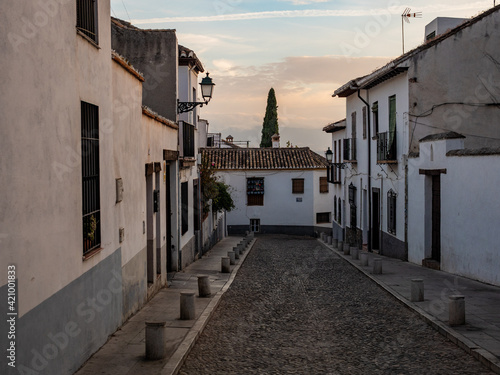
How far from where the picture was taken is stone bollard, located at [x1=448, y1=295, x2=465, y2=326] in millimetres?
9679

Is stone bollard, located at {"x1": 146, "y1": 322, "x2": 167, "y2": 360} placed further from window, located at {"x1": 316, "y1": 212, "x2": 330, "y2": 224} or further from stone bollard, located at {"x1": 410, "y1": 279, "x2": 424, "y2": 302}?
window, located at {"x1": 316, "y1": 212, "x2": 330, "y2": 224}

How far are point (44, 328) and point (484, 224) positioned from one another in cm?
1086

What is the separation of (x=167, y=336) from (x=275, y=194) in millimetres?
36905

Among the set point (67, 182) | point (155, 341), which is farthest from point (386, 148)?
point (67, 182)

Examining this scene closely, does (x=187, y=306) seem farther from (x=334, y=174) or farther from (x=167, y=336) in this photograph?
(x=334, y=174)

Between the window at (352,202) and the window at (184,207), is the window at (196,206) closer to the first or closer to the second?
the window at (184,207)

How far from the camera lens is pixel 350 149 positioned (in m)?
28.6

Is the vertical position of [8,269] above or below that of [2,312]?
above

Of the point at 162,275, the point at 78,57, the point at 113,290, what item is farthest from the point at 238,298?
the point at 78,57

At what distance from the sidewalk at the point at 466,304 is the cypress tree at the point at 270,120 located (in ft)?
156

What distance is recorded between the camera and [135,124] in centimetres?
1112

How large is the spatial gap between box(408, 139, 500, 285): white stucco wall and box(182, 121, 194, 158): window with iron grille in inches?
275

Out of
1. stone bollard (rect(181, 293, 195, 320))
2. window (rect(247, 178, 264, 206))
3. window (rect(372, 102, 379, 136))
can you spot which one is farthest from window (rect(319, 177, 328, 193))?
stone bollard (rect(181, 293, 195, 320))

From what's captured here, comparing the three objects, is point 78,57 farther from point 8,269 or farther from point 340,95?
point 340,95
